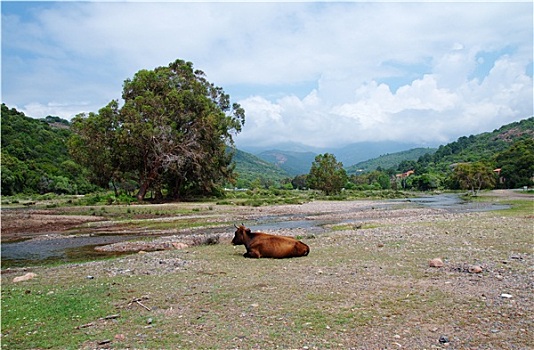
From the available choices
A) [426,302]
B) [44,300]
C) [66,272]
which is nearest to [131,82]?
[66,272]

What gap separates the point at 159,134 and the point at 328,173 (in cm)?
4232

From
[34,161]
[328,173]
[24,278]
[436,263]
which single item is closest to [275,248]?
[436,263]

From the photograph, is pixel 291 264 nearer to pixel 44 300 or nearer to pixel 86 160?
pixel 44 300

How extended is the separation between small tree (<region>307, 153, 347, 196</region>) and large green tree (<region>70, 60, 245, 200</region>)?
28.0 meters

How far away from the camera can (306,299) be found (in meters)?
7.89

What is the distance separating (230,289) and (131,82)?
47.3 metres

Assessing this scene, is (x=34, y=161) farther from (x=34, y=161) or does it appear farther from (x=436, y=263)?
(x=436, y=263)

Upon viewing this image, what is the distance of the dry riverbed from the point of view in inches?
236

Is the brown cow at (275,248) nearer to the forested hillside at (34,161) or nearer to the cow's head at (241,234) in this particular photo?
the cow's head at (241,234)

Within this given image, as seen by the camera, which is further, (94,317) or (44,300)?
(44,300)

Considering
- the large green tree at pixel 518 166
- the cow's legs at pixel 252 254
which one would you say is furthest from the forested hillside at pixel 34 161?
the large green tree at pixel 518 166

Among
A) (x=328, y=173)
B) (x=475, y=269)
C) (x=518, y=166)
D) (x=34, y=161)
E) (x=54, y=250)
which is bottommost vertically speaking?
(x=54, y=250)

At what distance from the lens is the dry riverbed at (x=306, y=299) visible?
5.98 m

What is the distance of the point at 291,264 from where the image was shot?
1160cm
